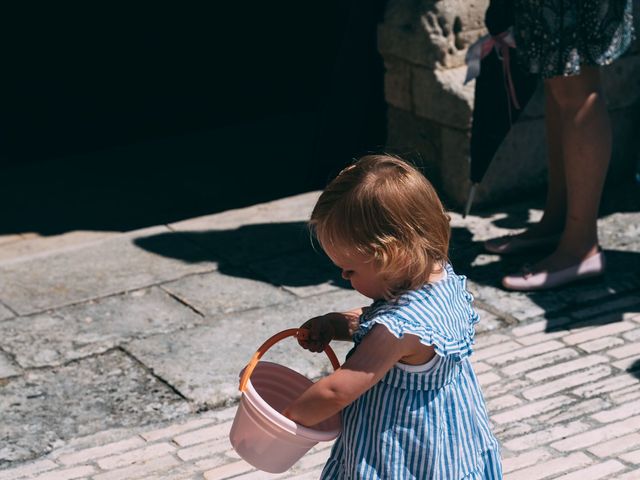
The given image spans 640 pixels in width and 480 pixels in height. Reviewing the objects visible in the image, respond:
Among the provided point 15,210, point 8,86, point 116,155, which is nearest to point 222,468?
point 15,210

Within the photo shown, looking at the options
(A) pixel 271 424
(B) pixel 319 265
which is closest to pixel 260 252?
(B) pixel 319 265

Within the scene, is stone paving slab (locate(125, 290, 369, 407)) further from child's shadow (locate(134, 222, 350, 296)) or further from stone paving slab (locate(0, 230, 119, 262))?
stone paving slab (locate(0, 230, 119, 262))

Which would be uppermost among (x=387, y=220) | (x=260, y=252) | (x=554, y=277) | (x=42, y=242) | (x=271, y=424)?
(x=387, y=220)

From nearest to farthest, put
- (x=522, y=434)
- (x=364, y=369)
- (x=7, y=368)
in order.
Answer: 1. (x=364, y=369)
2. (x=522, y=434)
3. (x=7, y=368)

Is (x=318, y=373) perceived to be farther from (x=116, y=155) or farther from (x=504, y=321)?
(x=116, y=155)

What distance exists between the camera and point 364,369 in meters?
2.35

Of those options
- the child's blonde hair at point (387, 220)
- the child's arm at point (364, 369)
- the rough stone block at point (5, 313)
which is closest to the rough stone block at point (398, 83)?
the rough stone block at point (5, 313)

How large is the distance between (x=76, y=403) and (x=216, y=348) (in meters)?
0.56

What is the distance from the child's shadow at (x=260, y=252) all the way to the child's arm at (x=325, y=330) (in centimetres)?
210

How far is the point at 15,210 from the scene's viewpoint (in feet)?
19.8

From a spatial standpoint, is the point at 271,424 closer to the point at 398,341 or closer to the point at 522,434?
the point at 398,341

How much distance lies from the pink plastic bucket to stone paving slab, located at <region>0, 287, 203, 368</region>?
165 centimetres

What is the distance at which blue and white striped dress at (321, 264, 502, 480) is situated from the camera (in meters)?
2.43

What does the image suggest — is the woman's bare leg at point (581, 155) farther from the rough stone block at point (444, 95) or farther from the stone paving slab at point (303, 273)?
the stone paving slab at point (303, 273)
